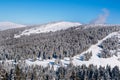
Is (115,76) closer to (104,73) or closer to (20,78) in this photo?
(104,73)

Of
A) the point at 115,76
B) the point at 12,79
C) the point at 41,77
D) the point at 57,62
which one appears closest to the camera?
the point at 12,79

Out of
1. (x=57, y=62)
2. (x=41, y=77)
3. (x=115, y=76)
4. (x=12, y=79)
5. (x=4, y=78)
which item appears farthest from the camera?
(x=57, y=62)

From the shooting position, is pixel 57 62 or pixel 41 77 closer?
pixel 41 77

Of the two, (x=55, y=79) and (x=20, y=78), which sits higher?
(x=20, y=78)

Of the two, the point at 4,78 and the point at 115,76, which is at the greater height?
the point at 4,78

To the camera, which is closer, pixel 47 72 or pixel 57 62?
pixel 47 72

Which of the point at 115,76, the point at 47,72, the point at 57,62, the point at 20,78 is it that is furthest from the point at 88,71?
the point at 20,78

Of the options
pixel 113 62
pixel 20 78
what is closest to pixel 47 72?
pixel 20 78

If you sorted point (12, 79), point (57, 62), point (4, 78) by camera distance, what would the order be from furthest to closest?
point (57, 62), point (12, 79), point (4, 78)

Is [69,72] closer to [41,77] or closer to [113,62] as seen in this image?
[41,77]
